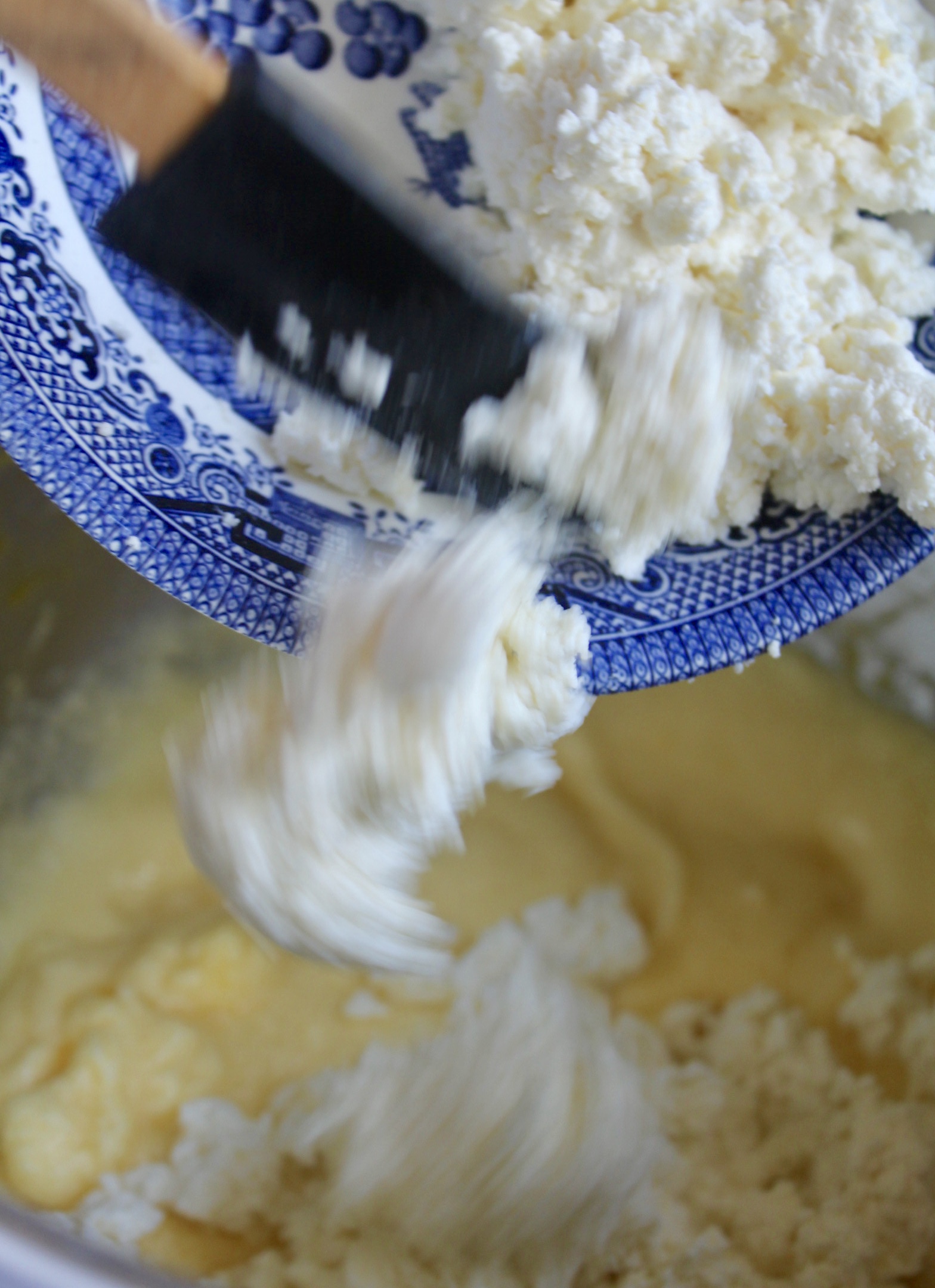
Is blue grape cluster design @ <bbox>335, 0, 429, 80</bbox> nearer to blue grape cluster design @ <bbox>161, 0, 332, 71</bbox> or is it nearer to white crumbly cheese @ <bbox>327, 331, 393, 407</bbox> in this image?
blue grape cluster design @ <bbox>161, 0, 332, 71</bbox>

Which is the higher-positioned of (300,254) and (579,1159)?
(300,254)

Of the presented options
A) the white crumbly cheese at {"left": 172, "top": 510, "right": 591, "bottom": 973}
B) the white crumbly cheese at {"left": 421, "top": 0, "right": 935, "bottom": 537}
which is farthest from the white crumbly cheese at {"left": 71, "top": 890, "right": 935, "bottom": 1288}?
the white crumbly cheese at {"left": 421, "top": 0, "right": 935, "bottom": 537}

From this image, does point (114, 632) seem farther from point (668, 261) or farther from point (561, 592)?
point (668, 261)

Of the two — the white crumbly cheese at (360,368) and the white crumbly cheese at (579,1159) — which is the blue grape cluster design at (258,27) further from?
the white crumbly cheese at (579,1159)

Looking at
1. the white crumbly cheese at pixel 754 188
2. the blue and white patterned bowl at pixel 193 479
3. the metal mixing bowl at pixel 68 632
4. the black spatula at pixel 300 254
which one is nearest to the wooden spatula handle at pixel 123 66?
the black spatula at pixel 300 254

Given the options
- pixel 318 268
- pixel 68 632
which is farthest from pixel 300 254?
pixel 68 632

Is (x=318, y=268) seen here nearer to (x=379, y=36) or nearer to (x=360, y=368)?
(x=360, y=368)
